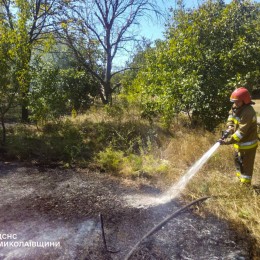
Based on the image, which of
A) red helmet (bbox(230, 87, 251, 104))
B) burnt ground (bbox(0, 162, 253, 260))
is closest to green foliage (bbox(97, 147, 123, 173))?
burnt ground (bbox(0, 162, 253, 260))

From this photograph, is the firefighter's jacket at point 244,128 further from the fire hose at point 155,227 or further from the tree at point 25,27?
the tree at point 25,27

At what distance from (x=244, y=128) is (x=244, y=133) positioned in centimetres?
9

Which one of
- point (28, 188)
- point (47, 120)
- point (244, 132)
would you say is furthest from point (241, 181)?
point (47, 120)

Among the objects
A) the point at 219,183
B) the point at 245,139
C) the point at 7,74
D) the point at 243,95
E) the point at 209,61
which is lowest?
the point at 219,183

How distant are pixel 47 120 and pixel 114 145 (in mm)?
3307

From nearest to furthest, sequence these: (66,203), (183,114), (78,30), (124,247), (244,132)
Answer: (124,247) < (244,132) < (66,203) < (183,114) < (78,30)

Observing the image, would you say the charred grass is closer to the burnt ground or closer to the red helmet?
the burnt ground

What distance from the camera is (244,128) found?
4.19m

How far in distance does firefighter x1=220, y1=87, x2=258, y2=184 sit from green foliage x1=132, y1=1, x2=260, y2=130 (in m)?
2.23

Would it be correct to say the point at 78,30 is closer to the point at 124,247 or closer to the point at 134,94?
the point at 134,94

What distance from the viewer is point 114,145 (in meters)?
7.07

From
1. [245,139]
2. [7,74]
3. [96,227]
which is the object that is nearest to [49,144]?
[7,74]

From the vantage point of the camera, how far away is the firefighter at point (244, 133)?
421cm

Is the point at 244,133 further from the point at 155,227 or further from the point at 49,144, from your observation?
the point at 49,144
